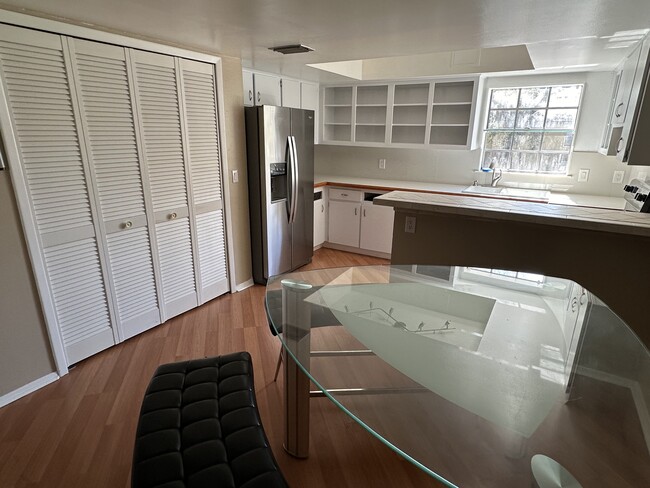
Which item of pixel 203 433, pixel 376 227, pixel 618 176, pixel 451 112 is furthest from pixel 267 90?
pixel 618 176

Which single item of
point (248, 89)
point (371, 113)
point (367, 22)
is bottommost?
point (371, 113)

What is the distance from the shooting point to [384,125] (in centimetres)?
459

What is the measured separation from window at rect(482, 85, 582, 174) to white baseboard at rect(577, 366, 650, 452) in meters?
3.29

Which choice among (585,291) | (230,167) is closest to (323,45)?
(230,167)

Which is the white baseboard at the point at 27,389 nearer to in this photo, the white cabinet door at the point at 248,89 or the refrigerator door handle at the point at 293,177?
the refrigerator door handle at the point at 293,177

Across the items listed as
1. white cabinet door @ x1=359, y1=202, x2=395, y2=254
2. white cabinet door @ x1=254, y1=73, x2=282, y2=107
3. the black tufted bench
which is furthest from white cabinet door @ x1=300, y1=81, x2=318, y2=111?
the black tufted bench

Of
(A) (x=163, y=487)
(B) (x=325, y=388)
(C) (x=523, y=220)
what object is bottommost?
(A) (x=163, y=487)

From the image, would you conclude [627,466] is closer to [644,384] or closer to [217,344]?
[644,384]

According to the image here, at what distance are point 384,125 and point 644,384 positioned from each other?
13.0 feet

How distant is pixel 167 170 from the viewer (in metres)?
2.71

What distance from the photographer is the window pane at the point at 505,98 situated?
3.99 meters

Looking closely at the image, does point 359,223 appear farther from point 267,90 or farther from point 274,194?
point 267,90

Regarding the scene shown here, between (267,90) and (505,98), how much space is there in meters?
2.67

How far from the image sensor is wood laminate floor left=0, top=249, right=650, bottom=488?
1.00 metres
